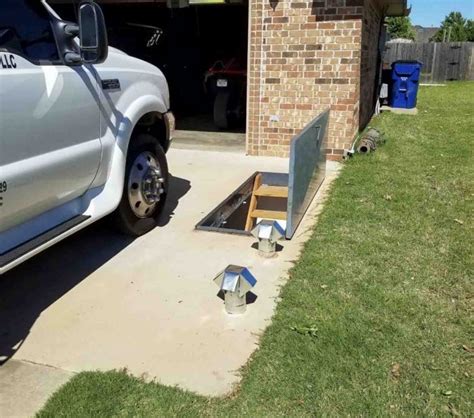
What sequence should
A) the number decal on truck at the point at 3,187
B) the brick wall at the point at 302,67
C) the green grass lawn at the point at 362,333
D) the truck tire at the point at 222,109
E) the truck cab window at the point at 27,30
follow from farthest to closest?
the truck tire at the point at 222,109 < the brick wall at the point at 302,67 < the truck cab window at the point at 27,30 < the number decal on truck at the point at 3,187 < the green grass lawn at the point at 362,333

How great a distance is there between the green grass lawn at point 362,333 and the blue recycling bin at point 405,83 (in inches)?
363

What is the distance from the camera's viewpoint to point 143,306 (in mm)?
3645

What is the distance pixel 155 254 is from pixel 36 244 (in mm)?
1400

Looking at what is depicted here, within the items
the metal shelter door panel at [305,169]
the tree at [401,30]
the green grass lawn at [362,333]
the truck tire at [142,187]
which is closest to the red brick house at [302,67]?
the metal shelter door panel at [305,169]

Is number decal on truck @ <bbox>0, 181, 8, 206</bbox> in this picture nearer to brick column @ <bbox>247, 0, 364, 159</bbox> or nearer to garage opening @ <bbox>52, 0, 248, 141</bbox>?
brick column @ <bbox>247, 0, 364, 159</bbox>

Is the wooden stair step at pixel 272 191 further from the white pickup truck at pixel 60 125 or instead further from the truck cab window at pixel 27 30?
the truck cab window at pixel 27 30

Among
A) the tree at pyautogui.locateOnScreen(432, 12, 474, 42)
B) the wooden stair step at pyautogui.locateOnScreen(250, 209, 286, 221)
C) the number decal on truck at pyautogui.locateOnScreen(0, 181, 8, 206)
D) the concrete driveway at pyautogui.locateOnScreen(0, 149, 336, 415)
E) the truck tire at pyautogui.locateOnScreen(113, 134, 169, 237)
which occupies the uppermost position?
the tree at pyautogui.locateOnScreen(432, 12, 474, 42)

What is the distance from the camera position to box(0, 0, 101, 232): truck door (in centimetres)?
A: 295

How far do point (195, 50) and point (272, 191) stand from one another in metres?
8.30

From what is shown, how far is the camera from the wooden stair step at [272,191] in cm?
638

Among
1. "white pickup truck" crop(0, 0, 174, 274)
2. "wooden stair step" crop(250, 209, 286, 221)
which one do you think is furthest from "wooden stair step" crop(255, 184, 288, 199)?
"white pickup truck" crop(0, 0, 174, 274)

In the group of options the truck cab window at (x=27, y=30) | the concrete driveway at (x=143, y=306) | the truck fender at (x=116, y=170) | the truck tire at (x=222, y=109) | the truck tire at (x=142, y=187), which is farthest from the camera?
the truck tire at (x=222, y=109)

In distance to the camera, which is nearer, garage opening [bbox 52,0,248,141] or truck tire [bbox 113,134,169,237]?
truck tire [bbox 113,134,169,237]

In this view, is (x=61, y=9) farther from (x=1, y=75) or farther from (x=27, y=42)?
(x=1, y=75)
